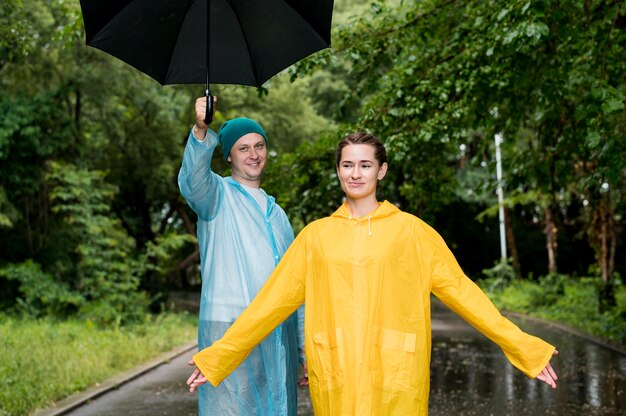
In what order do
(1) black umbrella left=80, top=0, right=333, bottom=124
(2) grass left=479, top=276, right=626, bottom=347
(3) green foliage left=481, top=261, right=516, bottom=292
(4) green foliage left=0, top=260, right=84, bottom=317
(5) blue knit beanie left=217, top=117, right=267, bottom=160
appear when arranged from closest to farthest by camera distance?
(1) black umbrella left=80, top=0, right=333, bottom=124
(5) blue knit beanie left=217, top=117, right=267, bottom=160
(2) grass left=479, top=276, right=626, bottom=347
(4) green foliage left=0, top=260, right=84, bottom=317
(3) green foliage left=481, top=261, right=516, bottom=292

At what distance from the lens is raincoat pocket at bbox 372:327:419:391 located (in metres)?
3.72

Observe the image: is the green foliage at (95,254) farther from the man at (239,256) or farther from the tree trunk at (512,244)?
the tree trunk at (512,244)

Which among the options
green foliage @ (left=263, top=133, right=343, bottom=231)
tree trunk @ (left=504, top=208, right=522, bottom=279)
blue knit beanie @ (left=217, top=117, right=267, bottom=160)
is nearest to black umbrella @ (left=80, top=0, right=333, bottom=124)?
blue knit beanie @ (left=217, top=117, right=267, bottom=160)

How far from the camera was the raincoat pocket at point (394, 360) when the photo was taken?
372 cm

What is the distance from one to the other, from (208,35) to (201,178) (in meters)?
0.73

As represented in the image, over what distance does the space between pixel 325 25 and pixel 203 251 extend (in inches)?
54.7

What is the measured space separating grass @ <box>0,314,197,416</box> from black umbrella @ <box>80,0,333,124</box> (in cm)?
486

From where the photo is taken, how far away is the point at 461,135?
10016 millimetres

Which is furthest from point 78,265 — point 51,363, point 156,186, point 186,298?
point 186,298

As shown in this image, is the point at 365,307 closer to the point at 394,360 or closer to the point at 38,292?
the point at 394,360

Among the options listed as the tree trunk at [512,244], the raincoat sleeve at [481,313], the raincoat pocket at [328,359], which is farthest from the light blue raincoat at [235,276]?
the tree trunk at [512,244]

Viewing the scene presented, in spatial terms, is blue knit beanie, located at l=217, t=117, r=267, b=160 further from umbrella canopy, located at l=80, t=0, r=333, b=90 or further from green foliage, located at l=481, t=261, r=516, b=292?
green foliage, located at l=481, t=261, r=516, b=292

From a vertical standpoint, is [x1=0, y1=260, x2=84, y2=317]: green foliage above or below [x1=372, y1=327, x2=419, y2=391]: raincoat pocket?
below

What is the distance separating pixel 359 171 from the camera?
12.7 feet
